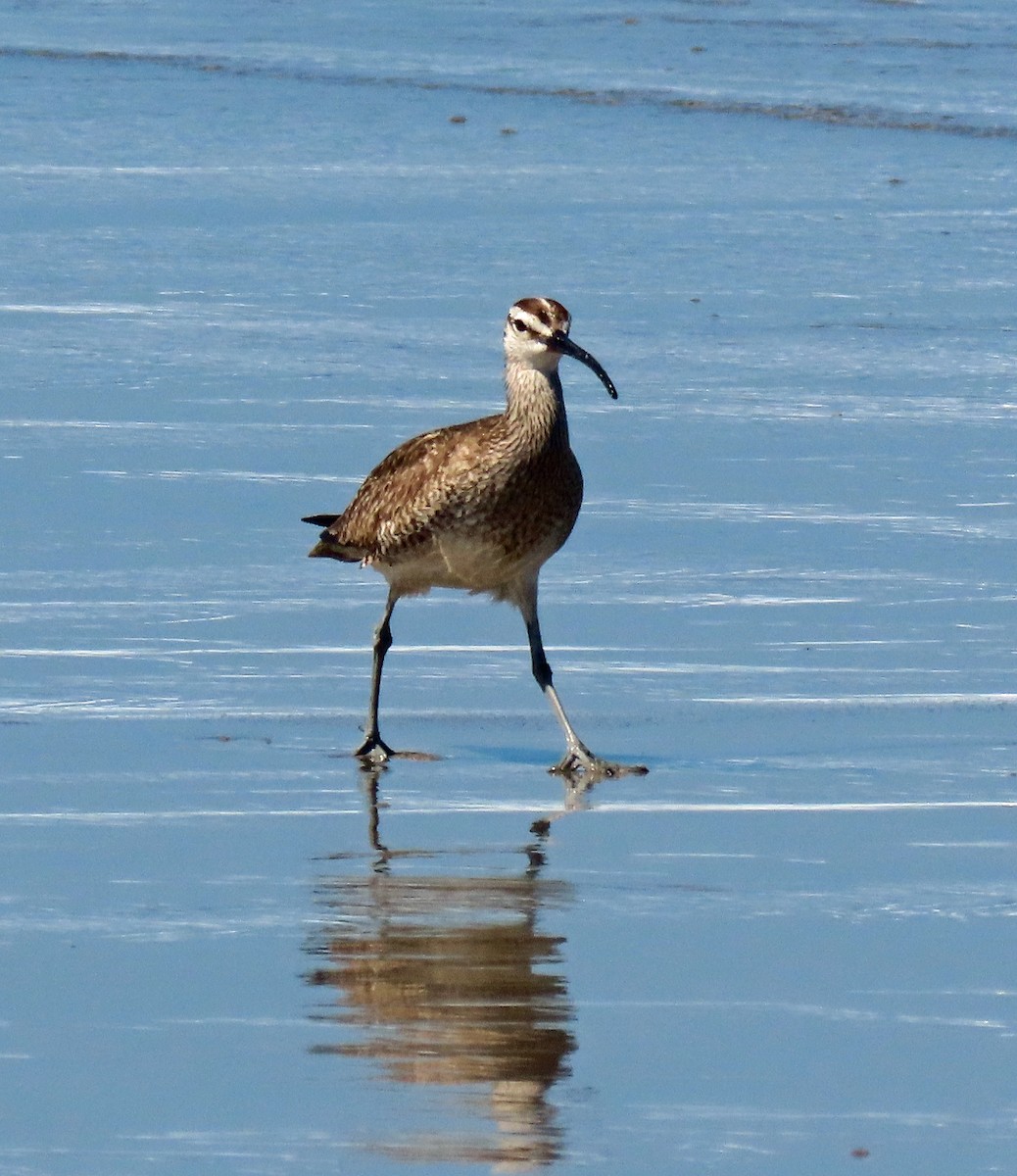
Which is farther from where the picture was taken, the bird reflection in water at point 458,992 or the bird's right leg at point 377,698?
the bird's right leg at point 377,698

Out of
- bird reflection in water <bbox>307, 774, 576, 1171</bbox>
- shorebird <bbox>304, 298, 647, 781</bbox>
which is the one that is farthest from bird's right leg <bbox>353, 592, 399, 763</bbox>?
bird reflection in water <bbox>307, 774, 576, 1171</bbox>

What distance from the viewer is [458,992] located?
5.16 m

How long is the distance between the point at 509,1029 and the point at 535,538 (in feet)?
9.45

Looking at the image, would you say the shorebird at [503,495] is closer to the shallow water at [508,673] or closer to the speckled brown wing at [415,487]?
the speckled brown wing at [415,487]

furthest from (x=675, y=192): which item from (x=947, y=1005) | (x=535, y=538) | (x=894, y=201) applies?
(x=947, y=1005)

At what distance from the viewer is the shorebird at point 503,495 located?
7656mm

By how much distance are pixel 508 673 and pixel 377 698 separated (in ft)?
2.06

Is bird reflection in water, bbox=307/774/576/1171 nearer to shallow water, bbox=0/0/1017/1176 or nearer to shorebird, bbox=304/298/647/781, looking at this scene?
shallow water, bbox=0/0/1017/1176

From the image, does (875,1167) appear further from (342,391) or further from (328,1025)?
(342,391)

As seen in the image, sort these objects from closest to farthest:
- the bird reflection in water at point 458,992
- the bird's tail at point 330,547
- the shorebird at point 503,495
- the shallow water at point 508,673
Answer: the bird reflection in water at point 458,992 → the shallow water at point 508,673 → the shorebird at point 503,495 → the bird's tail at point 330,547

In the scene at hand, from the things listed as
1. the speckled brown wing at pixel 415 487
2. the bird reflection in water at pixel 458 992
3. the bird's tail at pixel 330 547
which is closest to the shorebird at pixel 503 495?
the speckled brown wing at pixel 415 487

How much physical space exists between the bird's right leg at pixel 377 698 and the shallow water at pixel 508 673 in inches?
3.9

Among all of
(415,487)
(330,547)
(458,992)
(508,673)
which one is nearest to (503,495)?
(415,487)

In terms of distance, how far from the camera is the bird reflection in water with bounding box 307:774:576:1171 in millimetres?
4461
